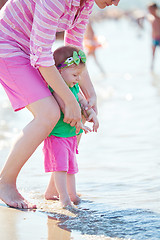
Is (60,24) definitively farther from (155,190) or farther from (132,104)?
(132,104)

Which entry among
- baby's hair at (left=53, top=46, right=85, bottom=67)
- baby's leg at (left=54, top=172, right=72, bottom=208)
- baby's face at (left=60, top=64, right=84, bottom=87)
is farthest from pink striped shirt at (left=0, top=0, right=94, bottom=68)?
baby's leg at (left=54, top=172, right=72, bottom=208)

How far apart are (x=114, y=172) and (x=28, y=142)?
4.08 feet

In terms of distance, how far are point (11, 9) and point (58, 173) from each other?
1.00 metres

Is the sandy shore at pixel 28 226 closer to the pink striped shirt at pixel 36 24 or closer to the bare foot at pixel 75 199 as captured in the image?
the bare foot at pixel 75 199

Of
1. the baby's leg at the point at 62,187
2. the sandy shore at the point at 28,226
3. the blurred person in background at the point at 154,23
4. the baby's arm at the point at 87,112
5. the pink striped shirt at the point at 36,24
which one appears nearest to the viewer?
the sandy shore at the point at 28,226

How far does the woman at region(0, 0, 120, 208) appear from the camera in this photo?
285 cm

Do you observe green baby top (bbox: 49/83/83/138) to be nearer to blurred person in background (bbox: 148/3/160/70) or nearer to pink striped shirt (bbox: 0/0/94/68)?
pink striped shirt (bbox: 0/0/94/68)

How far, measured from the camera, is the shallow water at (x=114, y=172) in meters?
2.76

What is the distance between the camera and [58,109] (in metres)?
2.96

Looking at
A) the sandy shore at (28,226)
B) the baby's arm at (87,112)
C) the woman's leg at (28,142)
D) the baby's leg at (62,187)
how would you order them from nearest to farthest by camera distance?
the sandy shore at (28,226)
the woman's leg at (28,142)
the baby's leg at (62,187)
the baby's arm at (87,112)

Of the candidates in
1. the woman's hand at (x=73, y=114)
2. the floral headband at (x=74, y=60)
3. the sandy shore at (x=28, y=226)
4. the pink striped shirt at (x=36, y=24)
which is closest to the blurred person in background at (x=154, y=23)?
the pink striped shirt at (x=36, y=24)

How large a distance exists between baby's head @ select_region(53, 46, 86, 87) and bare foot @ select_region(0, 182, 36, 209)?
0.72 meters

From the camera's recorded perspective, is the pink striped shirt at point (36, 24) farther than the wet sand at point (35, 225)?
Yes

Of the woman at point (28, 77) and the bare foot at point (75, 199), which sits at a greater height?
the woman at point (28, 77)
